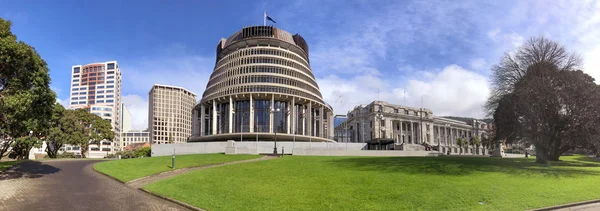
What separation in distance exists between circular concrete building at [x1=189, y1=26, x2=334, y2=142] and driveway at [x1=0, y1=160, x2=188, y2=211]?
144 feet

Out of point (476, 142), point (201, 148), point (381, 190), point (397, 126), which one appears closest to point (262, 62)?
point (201, 148)

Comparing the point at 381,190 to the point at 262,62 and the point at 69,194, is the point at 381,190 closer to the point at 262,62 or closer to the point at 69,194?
the point at 69,194

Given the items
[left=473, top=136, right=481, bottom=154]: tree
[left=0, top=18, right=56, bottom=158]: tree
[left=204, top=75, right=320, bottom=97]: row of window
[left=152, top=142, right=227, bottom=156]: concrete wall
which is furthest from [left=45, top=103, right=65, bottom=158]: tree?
[left=473, top=136, right=481, bottom=154]: tree

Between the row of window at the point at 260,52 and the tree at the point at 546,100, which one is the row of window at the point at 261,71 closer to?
the row of window at the point at 260,52

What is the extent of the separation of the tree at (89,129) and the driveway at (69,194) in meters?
40.4

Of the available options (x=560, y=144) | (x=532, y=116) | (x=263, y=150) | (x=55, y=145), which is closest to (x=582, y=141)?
(x=560, y=144)

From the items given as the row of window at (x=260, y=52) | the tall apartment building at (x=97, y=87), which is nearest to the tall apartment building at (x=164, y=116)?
the tall apartment building at (x=97, y=87)

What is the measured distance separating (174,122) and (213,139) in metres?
132

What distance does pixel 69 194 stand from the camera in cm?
1848

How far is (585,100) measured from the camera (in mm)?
33344

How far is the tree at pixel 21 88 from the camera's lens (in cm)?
2216

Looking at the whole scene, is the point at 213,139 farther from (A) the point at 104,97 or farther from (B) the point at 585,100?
(A) the point at 104,97

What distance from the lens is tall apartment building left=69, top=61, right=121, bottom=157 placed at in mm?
160500

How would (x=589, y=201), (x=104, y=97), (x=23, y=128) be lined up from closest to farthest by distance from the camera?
(x=589, y=201) < (x=23, y=128) < (x=104, y=97)
